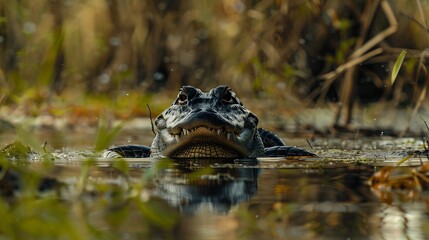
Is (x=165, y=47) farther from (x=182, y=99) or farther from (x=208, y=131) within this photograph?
(x=208, y=131)

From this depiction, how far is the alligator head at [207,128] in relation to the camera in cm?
831

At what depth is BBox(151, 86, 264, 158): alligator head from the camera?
27.3 feet

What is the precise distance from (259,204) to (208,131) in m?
3.49

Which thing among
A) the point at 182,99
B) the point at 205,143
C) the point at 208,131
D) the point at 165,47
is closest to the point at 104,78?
the point at 165,47

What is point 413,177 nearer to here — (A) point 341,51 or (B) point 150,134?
(A) point 341,51

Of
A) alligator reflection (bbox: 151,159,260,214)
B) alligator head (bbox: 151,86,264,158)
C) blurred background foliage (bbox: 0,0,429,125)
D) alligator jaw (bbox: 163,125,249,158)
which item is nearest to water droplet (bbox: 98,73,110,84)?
blurred background foliage (bbox: 0,0,429,125)

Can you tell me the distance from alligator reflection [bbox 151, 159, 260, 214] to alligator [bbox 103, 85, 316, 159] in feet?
1.73

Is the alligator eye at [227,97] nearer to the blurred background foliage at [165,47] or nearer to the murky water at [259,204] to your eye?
the murky water at [259,204]

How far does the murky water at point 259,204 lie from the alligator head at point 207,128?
2.06 ft

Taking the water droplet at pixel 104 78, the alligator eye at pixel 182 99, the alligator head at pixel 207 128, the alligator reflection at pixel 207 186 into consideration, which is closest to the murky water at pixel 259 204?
the alligator reflection at pixel 207 186

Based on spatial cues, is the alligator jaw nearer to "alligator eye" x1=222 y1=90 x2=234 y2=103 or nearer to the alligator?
the alligator

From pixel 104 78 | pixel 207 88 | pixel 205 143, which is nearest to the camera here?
pixel 205 143

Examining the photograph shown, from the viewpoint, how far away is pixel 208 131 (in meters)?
8.34

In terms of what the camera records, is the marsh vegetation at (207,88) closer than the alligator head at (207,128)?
Yes
